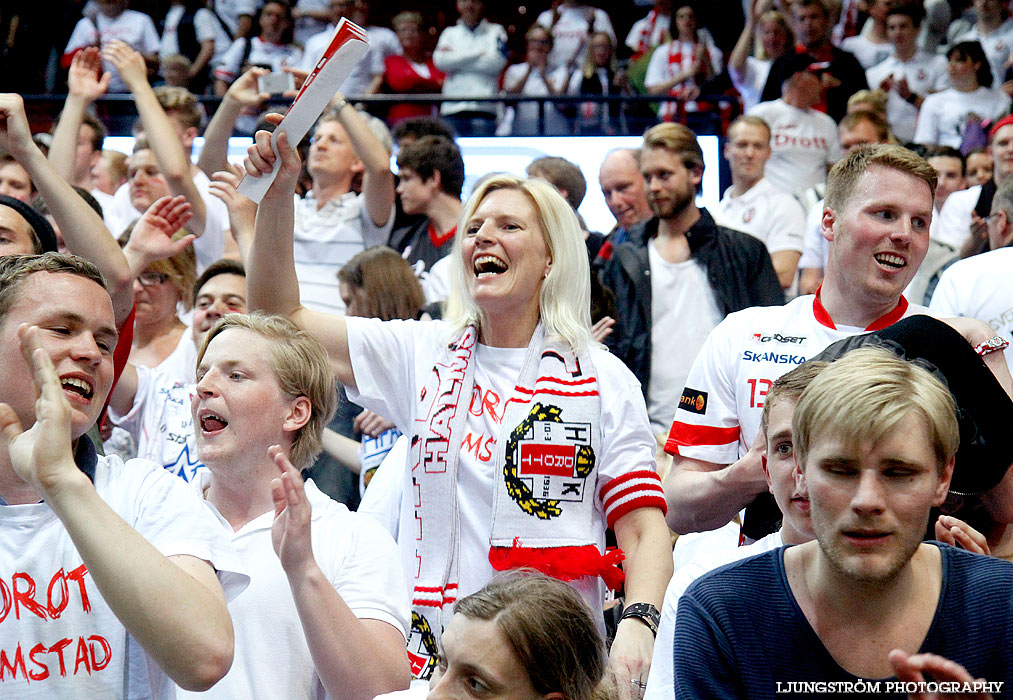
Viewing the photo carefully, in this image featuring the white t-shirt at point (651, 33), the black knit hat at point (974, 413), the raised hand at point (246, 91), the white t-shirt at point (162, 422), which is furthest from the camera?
the white t-shirt at point (651, 33)

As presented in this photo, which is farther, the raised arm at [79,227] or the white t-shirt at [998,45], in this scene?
the white t-shirt at [998,45]

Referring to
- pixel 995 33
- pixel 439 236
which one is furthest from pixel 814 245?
pixel 995 33

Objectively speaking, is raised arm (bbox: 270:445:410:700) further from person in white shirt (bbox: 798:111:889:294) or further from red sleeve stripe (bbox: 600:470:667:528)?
person in white shirt (bbox: 798:111:889:294)

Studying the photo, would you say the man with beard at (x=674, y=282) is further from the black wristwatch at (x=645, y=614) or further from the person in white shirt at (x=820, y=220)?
the black wristwatch at (x=645, y=614)

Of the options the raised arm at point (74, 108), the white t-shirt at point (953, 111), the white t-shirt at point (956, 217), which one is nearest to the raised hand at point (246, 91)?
the raised arm at point (74, 108)

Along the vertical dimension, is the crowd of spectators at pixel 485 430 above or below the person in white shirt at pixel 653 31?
below

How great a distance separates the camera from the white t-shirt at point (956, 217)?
20.3 feet

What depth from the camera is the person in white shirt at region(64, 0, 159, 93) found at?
10484mm

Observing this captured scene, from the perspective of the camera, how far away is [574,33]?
10.2m

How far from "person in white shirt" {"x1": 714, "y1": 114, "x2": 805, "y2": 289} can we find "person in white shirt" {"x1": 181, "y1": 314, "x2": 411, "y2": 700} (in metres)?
3.62

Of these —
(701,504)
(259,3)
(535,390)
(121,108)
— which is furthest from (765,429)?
(259,3)

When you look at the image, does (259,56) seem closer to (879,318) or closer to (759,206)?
(759,206)

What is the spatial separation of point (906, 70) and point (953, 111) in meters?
0.95

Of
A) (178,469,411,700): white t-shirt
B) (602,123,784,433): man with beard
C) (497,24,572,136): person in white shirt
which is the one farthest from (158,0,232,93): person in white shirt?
(178,469,411,700): white t-shirt
